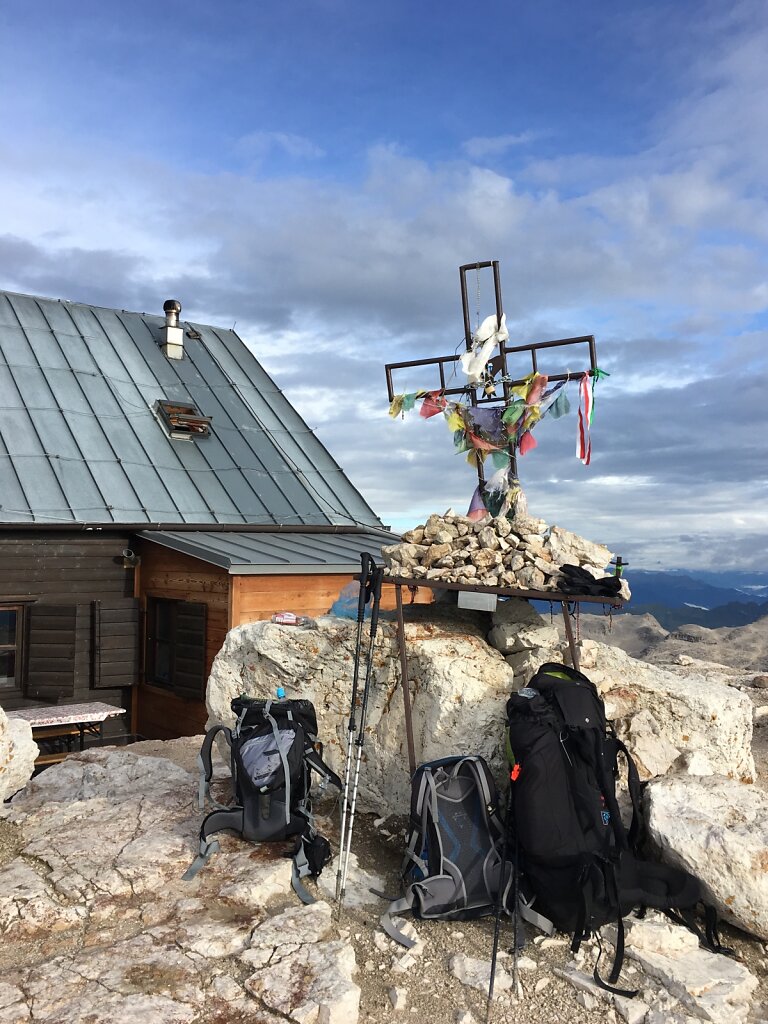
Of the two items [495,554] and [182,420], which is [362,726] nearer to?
[495,554]

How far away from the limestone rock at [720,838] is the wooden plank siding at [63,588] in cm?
919

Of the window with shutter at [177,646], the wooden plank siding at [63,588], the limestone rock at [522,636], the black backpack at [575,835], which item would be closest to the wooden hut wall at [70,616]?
the wooden plank siding at [63,588]

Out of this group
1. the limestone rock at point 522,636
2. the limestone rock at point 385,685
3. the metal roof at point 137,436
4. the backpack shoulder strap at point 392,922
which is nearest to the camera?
the backpack shoulder strap at point 392,922

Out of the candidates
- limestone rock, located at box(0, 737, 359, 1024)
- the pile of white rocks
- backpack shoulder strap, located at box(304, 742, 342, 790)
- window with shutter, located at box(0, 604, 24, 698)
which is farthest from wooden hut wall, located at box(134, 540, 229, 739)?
backpack shoulder strap, located at box(304, 742, 342, 790)

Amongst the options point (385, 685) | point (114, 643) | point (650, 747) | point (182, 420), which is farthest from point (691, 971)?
point (182, 420)

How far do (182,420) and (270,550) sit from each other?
4.21m

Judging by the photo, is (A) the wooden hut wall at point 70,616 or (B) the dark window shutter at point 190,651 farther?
(A) the wooden hut wall at point 70,616

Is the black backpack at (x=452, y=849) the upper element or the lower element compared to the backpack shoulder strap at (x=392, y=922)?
upper

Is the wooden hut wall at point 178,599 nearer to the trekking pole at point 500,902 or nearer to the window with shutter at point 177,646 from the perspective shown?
the window with shutter at point 177,646

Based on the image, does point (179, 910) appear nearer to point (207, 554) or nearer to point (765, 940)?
point (765, 940)

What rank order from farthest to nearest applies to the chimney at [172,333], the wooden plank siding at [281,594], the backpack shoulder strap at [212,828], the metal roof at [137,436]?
the chimney at [172,333], the metal roof at [137,436], the wooden plank siding at [281,594], the backpack shoulder strap at [212,828]

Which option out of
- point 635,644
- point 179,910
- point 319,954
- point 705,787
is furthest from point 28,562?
point 635,644

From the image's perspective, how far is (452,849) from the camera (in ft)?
16.2

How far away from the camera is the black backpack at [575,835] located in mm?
4637
